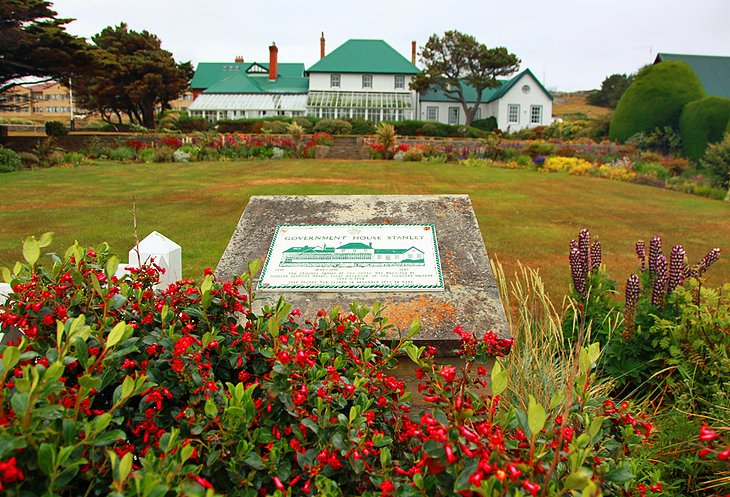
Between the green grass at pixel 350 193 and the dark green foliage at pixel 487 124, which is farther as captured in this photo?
the dark green foliage at pixel 487 124

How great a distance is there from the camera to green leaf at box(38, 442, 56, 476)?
1345 mm

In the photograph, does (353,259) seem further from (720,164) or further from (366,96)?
(366,96)

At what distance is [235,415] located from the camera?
1738 millimetres

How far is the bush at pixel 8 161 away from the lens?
16.5 m

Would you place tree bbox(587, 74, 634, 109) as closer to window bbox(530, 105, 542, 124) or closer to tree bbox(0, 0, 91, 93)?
window bbox(530, 105, 542, 124)

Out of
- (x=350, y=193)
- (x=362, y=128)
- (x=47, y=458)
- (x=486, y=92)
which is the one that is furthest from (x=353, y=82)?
(x=47, y=458)

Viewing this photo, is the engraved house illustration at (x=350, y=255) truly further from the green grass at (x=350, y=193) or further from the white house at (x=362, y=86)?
the white house at (x=362, y=86)

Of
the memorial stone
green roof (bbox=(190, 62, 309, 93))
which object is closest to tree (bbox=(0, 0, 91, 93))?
the memorial stone

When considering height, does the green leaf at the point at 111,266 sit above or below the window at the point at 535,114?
below

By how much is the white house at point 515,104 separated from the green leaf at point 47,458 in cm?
4521

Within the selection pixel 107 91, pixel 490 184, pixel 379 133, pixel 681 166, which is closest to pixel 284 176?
pixel 490 184

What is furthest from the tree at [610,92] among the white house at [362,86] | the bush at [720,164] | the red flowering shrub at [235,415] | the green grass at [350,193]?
the red flowering shrub at [235,415]

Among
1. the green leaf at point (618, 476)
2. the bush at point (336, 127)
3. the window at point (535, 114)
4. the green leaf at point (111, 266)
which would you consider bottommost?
the green leaf at point (618, 476)

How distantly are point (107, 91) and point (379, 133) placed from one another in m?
25.2
